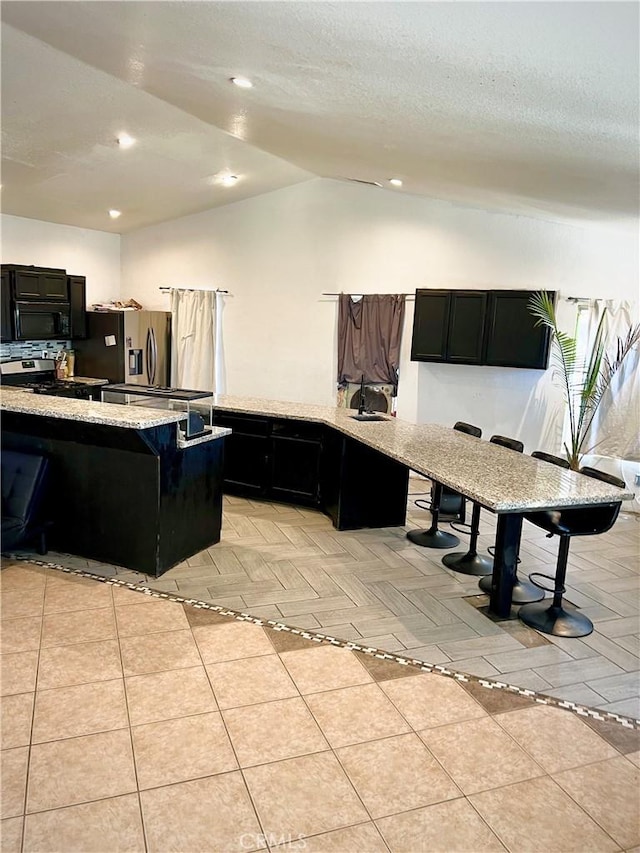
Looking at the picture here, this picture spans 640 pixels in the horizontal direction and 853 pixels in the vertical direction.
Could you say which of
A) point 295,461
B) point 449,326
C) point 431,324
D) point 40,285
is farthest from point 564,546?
point 40,285

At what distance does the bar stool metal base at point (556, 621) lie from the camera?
10.9 feet

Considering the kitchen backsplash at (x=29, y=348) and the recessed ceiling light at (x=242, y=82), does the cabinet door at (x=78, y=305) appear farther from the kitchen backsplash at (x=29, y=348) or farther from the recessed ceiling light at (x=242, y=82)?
the recessed ceiling light at (x=242, y=82)

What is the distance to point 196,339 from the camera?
7438 mm

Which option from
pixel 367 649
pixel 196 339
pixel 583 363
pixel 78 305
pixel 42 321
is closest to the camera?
pixel 367 649

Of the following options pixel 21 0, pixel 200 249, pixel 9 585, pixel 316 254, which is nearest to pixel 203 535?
pixel 9 585

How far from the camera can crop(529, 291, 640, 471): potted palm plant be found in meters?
5.50

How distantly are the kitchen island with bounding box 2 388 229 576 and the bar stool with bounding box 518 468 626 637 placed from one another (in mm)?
2112

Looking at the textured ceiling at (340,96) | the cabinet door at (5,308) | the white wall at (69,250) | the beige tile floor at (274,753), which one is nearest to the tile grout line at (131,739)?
the beige tile floor at (274,753)

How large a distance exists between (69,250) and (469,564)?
592 centimetres

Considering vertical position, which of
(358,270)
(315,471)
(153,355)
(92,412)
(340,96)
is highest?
(340,96)

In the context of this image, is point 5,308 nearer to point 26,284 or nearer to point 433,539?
point 26,284

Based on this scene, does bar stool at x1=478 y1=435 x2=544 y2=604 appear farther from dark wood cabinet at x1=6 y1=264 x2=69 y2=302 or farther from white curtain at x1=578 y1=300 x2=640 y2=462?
dark wood cabinet at x1=6 y1=264 x2=69 y2=302

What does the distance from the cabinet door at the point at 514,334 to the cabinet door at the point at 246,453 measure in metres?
2.35

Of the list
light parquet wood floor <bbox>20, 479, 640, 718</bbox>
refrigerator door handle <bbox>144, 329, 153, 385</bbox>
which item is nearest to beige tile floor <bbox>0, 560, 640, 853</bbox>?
light parquet wood floor <bbox>20, 479, 640, 718</bbox>
